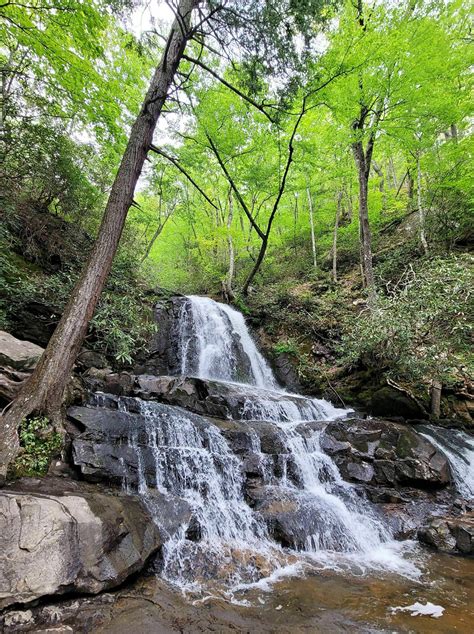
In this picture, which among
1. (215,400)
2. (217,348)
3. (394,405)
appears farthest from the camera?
(217,348)

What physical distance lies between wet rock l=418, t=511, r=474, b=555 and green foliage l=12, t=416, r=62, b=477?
6.16 m

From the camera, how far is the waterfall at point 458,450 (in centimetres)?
683

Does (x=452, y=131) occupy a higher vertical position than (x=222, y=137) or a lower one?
higher

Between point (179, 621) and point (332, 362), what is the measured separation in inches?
383

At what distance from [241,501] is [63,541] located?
3050 mm

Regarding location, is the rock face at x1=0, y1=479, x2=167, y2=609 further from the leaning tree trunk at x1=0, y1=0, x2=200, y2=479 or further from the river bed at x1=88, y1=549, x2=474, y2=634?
the leaning tree trunk at x1=0, y1=0, x2=200, y2=479

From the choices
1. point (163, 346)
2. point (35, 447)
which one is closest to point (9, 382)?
point (35, 447)

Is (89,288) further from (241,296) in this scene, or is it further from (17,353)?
(241,296)

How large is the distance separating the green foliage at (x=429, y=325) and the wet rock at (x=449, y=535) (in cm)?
366

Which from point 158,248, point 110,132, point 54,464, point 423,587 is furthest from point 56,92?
point 158,248

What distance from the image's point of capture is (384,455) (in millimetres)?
6902

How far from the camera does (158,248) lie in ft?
79.2

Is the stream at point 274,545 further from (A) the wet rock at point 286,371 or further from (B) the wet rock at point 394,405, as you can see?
(A) the wet rock at point 286,371

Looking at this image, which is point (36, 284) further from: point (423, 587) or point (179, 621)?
point (423, 587)
